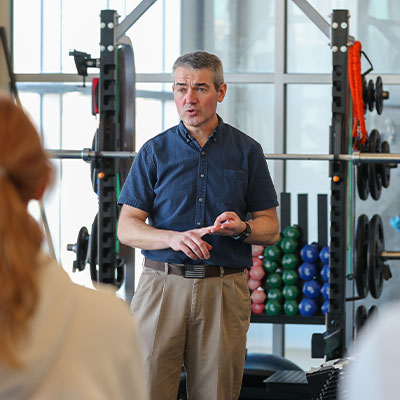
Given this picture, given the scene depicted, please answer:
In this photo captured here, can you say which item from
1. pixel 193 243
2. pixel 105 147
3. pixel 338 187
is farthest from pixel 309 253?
pixel 193 243

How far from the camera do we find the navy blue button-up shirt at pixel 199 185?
279 cm

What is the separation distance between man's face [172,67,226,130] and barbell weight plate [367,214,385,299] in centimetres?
181

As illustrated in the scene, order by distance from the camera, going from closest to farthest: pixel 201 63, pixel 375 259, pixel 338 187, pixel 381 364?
1. pixel 381 364
2. pixel 201 63
3. pixel 338 187
4. pixel 375 259

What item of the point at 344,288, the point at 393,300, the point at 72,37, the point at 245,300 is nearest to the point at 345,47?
the point at 344,288

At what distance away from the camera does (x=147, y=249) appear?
2.80 metres

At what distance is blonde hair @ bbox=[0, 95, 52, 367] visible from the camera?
0.93 meters

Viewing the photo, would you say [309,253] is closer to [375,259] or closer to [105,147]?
[375,259]

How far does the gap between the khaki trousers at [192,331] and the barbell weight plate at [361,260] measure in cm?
162

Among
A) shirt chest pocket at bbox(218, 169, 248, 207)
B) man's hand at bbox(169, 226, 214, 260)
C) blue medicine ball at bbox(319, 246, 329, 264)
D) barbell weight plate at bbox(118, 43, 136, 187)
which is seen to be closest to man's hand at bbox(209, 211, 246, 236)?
man's hand at bbox(169, 226, 214, 260)

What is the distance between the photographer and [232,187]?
9.25 feet

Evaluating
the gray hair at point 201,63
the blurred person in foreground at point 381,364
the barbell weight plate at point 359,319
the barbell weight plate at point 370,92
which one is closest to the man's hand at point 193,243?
the gray hair at point 201,63

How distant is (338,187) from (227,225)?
5.05 feet

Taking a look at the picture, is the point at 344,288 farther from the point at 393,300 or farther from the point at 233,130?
the point at 393,300

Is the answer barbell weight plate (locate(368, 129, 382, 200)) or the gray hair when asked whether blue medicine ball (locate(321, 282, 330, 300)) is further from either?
the gray hair
